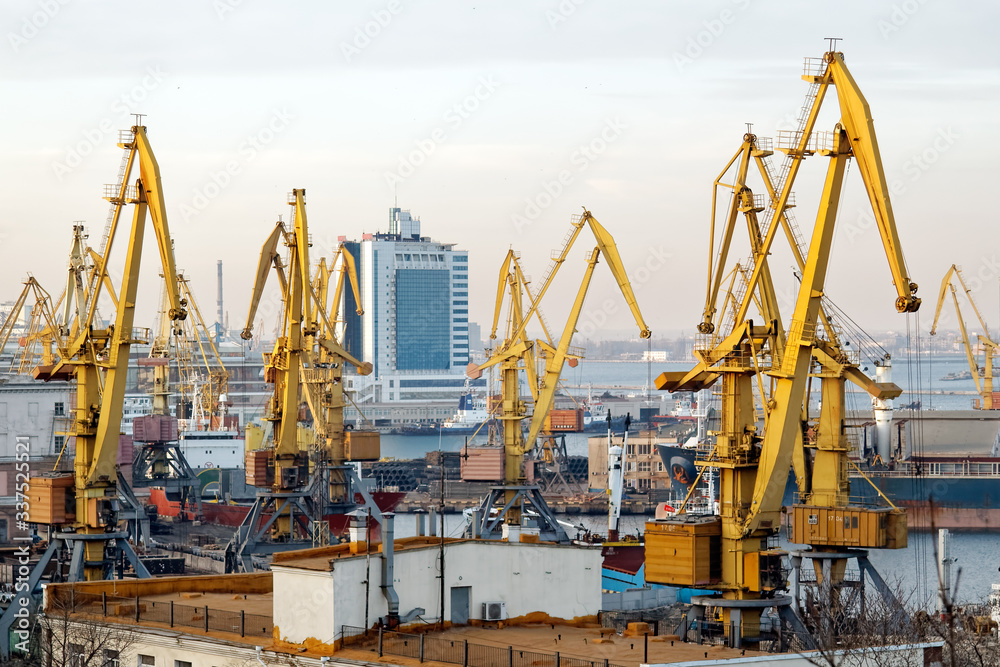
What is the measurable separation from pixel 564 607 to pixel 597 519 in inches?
2850

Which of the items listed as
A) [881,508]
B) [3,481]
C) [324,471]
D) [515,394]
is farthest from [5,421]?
[881,508]

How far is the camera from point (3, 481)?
218 ft

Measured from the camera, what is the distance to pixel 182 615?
2628 cm

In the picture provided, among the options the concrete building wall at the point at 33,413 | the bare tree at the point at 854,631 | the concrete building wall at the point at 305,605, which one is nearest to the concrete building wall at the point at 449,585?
the concrete building wall at the point at 305,605

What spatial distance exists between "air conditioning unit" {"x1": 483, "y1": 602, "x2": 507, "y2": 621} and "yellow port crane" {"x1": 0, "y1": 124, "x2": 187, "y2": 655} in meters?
18.7

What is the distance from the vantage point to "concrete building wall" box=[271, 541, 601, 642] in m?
23.5

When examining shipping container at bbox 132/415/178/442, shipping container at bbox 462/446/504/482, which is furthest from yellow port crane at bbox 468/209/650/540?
shipping container at bbox 132/415/178/442

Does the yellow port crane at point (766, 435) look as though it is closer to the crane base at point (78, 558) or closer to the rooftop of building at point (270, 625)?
the rooftop of building at point (270, 625)

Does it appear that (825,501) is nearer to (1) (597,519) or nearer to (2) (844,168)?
(2) (844,168)

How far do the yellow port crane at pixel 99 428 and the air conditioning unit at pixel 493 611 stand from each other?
18.7 metres

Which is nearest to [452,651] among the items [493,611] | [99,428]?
[493,611]

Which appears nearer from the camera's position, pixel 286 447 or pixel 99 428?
pixel 99 428

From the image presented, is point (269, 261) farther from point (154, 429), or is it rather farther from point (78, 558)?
point (154, 429)

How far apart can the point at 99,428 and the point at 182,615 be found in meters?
17.4
